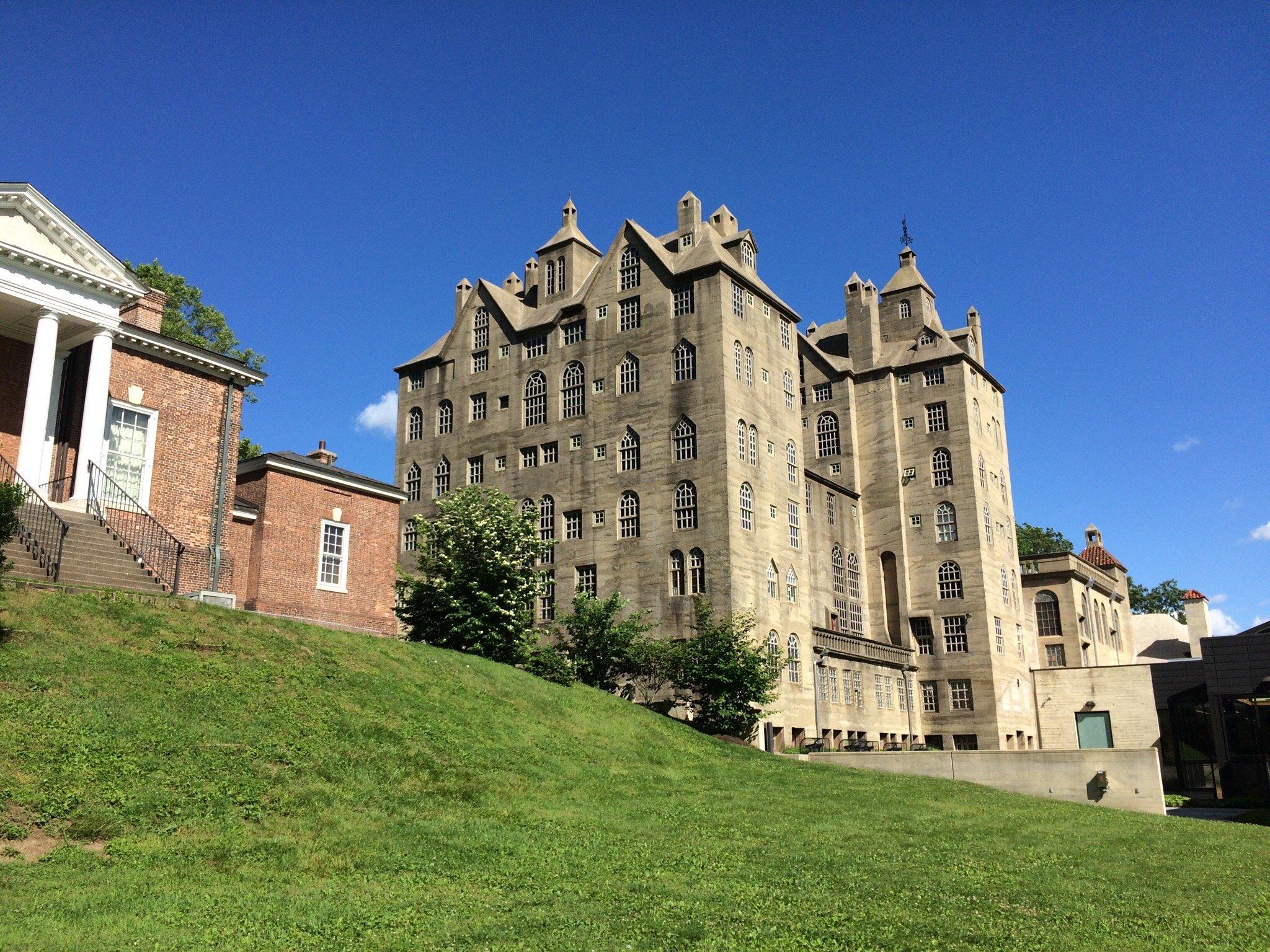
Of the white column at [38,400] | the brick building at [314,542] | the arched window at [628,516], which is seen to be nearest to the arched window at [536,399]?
the arched window at [628,516]

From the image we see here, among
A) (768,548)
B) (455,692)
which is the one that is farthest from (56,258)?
(768,548)

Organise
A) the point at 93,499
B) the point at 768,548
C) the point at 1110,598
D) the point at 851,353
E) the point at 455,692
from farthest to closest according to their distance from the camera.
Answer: the point at 1110,598 < the point at 851,353 < the point at 768,548 < the point at 93,499 < the point at 455,692

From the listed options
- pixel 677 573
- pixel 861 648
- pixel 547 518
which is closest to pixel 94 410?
pixel 677 573

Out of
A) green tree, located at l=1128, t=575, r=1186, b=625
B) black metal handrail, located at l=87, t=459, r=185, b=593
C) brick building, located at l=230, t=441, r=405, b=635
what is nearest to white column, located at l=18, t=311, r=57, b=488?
black metal handrail, located at l=87, t=459, r=185, b=593

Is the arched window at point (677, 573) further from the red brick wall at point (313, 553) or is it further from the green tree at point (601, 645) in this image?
the red brick wall at point (313, 553)

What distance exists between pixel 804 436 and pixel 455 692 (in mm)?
44711

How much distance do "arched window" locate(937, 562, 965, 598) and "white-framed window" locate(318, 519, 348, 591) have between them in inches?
1520

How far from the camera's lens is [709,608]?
1591 inches

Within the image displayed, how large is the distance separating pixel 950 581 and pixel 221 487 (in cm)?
4356

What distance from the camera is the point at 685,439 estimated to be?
46531 millimetres

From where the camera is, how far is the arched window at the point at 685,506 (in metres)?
45.5

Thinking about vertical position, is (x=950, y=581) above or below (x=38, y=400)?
above

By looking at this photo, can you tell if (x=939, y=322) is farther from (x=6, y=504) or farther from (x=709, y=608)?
(x=6, y=504)

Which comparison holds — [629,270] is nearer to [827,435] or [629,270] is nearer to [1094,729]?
[827,435]
